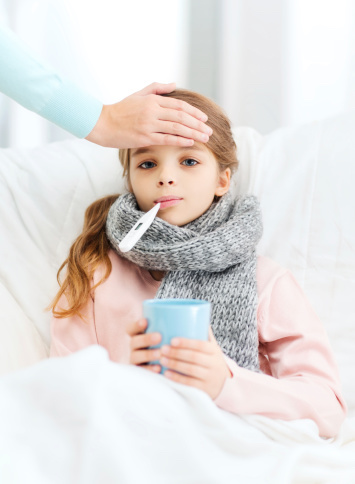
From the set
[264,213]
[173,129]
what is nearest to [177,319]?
[173,129]

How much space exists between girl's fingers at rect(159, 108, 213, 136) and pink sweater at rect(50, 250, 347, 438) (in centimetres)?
27

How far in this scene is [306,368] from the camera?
910 mm

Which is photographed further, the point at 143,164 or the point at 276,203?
the point at 276,203

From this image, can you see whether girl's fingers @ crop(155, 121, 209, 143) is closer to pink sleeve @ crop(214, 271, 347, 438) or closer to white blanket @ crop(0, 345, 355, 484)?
pink sleeve @ crop(214, 271, 347, 438)

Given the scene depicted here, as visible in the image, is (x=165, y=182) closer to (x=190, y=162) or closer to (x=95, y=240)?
(x=190, y=162)

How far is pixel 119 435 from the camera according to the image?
1.93ft

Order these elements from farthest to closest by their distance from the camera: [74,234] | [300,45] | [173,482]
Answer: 1. [300,45]
2. [74,234]
3. [173,482]

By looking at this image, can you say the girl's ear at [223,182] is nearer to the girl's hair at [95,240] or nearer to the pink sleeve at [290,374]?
the girl's hair at [95,240]

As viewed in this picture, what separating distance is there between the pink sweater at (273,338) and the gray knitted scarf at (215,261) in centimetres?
4

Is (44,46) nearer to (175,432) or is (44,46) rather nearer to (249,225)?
(249,225)

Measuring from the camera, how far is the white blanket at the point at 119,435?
1.89 feet

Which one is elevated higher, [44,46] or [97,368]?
[44,46]

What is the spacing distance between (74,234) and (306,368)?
559mm

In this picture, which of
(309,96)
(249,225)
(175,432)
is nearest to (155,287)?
(249,225)
